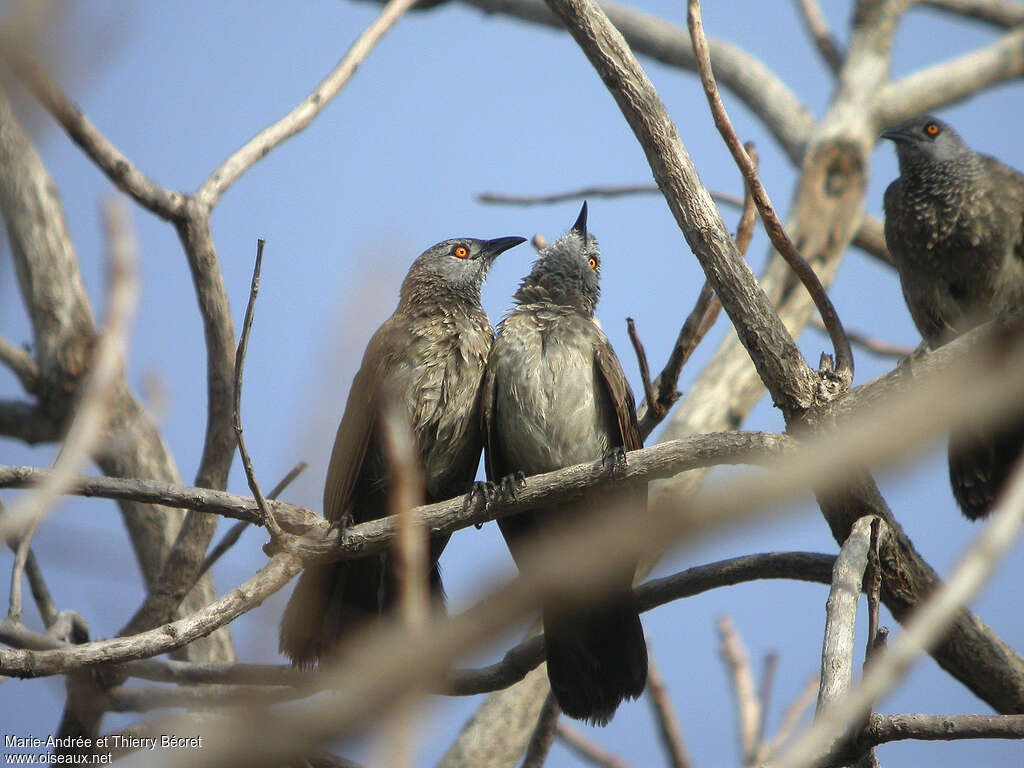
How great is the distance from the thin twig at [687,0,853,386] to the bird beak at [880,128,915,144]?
10.1 feet

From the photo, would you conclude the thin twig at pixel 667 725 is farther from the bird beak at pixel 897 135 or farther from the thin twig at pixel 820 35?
the thin twig at pixel 820 35

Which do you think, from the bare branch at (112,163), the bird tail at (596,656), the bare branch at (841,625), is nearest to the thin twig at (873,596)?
the bare branch at (841,625)

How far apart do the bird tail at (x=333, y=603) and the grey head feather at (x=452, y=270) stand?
4.95 ft

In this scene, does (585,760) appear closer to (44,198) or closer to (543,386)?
(543,386)

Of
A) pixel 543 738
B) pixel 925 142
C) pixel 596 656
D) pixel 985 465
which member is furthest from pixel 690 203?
pixel 925 142

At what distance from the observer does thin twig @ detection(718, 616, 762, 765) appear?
5.65m

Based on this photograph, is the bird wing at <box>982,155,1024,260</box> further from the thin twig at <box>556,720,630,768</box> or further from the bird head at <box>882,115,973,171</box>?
the thin twig at <box>556,720,630,768</box>

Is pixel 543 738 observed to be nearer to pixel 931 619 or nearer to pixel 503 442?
pixel 503 442

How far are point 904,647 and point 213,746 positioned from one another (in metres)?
1.65

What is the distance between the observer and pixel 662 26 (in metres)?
9.16

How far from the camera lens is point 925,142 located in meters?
6.57

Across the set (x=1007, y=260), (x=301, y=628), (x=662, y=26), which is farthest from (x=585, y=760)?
(x=662, y=26)

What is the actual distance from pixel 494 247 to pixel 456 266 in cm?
29

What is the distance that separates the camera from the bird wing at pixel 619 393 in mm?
4848
